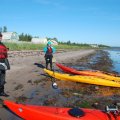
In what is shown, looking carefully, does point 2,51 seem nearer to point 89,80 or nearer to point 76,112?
point 76,112

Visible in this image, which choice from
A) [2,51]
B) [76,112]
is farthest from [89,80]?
[76,112]

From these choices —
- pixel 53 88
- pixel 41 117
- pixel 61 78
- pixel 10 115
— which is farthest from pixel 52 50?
pixel 41 117

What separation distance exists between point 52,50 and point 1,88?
7993 mm

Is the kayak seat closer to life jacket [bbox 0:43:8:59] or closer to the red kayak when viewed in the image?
the red kayak

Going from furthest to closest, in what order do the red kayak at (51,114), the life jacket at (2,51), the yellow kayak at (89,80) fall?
the yellow kayak at (89,80) < the life jacket at (2,51) < the red kayak at (51,114)

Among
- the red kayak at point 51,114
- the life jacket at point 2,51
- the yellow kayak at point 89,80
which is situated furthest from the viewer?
the yellow kayak at point 89,80

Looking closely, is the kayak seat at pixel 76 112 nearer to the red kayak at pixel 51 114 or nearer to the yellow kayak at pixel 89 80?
the red kayak at pixel 51 114

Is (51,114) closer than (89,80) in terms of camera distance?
Yes

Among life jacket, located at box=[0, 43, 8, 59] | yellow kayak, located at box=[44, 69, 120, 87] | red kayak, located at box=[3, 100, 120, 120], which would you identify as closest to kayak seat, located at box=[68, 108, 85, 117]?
red kayak, located at box=[3, 100, 120, 120]

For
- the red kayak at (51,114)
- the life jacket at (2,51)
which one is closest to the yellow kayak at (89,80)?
the life jacket at (2,51)

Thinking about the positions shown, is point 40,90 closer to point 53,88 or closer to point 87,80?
point 53,88

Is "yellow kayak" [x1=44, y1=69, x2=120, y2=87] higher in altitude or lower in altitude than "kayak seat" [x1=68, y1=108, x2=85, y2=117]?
lower

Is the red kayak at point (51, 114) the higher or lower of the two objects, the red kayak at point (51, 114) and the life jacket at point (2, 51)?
the lower

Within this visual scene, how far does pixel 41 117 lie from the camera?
20.0 ft
